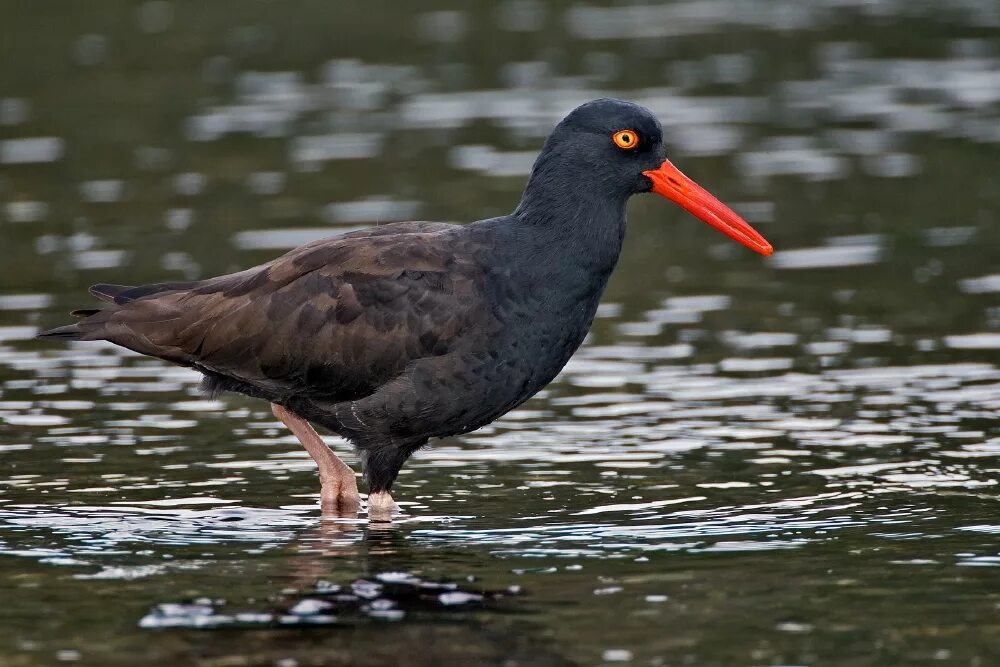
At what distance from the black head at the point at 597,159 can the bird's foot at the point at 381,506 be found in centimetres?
170

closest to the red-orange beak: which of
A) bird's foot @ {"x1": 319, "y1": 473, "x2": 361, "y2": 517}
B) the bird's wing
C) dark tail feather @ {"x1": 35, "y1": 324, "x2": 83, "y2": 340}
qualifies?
the bird's wing

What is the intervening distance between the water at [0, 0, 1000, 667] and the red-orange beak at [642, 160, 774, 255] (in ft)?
4.41

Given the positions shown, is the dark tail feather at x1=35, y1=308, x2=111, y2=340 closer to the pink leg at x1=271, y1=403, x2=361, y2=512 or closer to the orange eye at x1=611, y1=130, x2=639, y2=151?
the pink leg at x1=271, y1=403, x2=361, y2=512

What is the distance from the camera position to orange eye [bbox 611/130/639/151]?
9.99 m

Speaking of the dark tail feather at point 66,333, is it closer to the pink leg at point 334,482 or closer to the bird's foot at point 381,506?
the pink leg at point 334,482

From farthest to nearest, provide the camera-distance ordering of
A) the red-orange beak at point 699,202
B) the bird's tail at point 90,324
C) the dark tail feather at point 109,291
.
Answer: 1. the dark tail feather at point 109,291
2. the red-orange beak at point 699,202
3. the bird's tail at point 90,324

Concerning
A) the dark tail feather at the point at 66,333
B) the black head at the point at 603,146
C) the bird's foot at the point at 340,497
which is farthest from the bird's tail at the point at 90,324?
the black head at the point at 603,146

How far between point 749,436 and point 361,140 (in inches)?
397

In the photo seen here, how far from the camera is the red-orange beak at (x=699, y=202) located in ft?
33.6

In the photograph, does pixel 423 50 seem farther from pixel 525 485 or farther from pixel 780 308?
pixel 525 485

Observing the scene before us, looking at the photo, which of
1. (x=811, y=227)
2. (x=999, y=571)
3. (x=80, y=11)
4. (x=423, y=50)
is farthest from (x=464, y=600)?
(x=80, y=11)

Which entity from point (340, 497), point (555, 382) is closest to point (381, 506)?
point (340, 497)

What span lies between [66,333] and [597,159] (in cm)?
301

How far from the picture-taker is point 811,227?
1675 centimetres
